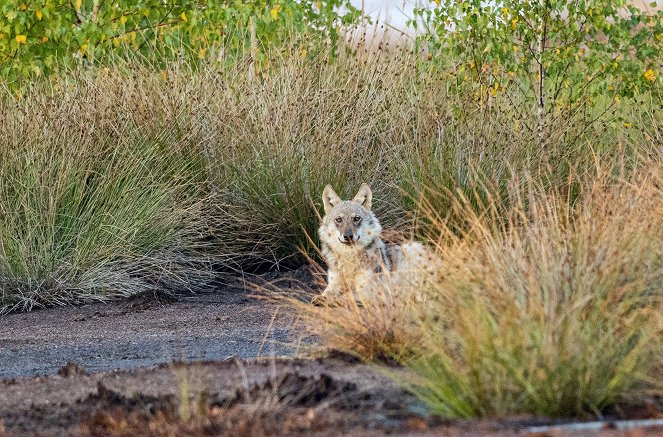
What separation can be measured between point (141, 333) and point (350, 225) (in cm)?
185

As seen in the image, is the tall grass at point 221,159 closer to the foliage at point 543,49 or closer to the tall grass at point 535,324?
the foliage at point 543,49

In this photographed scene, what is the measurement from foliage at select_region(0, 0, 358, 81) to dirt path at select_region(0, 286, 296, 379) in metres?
4.08

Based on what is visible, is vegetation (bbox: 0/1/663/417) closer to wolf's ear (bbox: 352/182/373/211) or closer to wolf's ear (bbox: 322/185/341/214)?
wolf's ear (bbox: 352/182/373/211)

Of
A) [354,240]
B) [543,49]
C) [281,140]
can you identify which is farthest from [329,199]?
[543,49]

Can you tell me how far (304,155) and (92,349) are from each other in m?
3.77

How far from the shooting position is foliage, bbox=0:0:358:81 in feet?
42.3

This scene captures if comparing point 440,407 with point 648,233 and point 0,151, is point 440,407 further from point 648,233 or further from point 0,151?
point 0,151

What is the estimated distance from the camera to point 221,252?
10.5 metres

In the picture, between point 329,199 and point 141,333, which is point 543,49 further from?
point 141,333

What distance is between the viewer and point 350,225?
29.2ft

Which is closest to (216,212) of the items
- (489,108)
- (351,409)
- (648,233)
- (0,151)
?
(0,151)

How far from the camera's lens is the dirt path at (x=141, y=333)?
698 cm

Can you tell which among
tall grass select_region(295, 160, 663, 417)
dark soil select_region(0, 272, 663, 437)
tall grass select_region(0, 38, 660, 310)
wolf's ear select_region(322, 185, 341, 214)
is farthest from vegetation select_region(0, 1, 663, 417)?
dark soil select_region(0, 272, 663, 437)

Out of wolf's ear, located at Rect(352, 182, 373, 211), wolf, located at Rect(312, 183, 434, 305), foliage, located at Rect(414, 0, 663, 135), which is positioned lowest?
wolf, located at Rect(312, 183, 434, 305)
